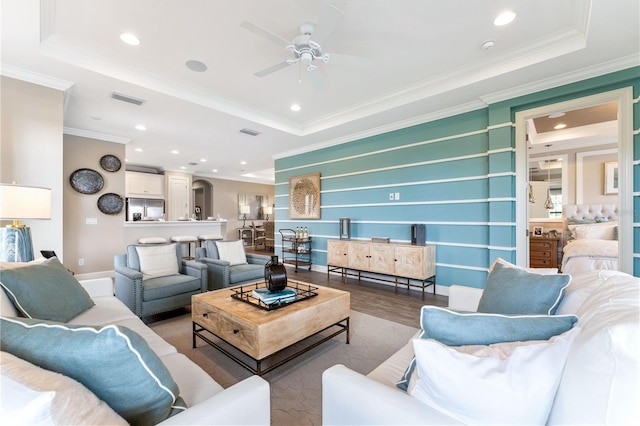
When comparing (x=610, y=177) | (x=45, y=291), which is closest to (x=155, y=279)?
(x=45, y=291)

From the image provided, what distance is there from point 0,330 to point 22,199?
1.99 meters

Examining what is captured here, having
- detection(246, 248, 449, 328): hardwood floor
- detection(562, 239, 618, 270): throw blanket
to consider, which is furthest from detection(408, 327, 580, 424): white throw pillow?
detection(562, 239, 618, 270): throw blanket

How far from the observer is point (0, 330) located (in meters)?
0.80

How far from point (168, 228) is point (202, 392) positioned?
231 inches

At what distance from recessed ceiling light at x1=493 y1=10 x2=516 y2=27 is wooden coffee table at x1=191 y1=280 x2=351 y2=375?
2.84m

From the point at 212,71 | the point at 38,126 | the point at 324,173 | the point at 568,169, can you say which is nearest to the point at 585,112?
the point at 568,169

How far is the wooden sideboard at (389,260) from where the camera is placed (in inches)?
154

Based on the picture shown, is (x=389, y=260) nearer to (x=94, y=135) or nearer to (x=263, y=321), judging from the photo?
(x=263, y=321)

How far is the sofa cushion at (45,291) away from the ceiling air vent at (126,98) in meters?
2.39

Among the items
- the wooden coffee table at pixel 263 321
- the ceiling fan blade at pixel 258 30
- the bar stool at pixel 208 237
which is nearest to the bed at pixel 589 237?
the wooden coffee table at pixel 263 321

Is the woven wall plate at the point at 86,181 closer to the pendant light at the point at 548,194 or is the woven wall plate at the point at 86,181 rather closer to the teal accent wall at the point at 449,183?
the teal accent wall at the point at 449,183

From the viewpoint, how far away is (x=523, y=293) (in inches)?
51.9

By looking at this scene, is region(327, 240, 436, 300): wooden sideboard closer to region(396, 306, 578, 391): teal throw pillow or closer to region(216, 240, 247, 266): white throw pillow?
region(216, 240, 247, 266): white throw pillow

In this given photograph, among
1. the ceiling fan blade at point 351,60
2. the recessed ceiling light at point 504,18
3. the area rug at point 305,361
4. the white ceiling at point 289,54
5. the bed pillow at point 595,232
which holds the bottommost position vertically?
the area rug at point 305,361
